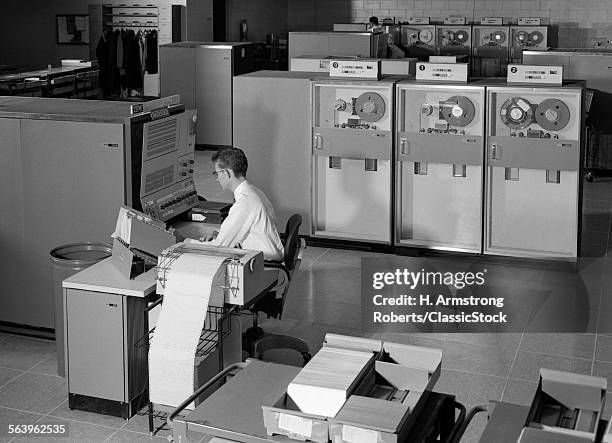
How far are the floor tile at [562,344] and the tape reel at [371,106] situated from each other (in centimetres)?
267

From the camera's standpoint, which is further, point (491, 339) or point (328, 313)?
point (328, 313)

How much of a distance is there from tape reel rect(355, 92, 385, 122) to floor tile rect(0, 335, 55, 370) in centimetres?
355

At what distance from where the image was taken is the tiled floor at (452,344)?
216 inches

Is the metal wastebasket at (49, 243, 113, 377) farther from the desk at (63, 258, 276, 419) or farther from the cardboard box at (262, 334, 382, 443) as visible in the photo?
the cardboard box at (262, 334, 382, 443)

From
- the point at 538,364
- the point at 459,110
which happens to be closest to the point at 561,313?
the point at 538,364

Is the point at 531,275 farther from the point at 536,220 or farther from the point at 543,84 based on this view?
the point at 543,84

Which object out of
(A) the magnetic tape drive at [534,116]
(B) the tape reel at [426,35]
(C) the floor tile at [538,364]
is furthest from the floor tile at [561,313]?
(B) the tape reel at [426,35]

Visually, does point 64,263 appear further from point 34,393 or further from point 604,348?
point 604,348

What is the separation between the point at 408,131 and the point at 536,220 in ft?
4.59

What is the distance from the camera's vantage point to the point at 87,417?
544 cm

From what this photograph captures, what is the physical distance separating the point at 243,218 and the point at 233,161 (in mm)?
393

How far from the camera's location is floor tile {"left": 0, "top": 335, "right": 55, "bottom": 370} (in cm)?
623

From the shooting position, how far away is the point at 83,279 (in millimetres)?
5410

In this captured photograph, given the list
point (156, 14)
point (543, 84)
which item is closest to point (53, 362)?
point (543, 84)
